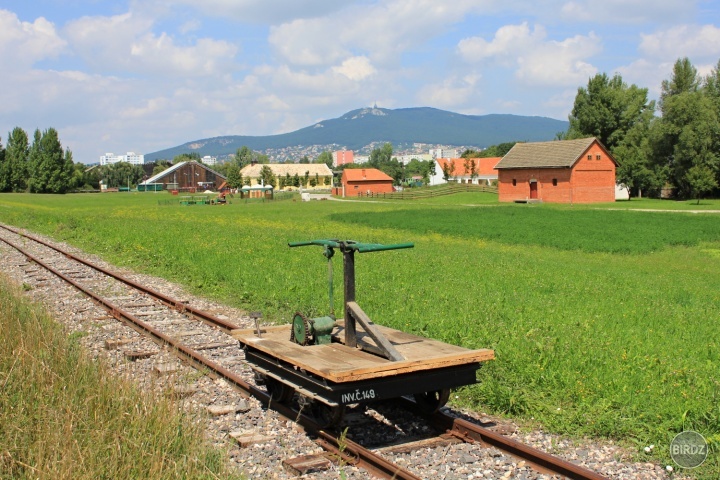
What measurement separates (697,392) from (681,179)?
235 ft

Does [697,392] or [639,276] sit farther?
[639,276]

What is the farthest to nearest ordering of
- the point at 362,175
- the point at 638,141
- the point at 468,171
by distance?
1. the point at 468,171
2. the point at 362,175
3. the point at 638,141

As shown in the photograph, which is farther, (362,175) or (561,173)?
(362,175)

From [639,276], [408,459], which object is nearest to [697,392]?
[408,459]

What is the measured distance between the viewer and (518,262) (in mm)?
21406

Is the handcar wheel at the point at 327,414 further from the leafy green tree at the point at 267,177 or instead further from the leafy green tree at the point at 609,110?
the leafy green tree at the point at 267,177

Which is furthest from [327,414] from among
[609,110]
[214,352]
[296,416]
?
[609,110]

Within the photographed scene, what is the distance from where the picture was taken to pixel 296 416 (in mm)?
7441

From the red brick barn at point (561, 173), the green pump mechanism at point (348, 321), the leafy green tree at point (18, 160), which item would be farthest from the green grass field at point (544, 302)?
the leafy green tree at point (18, 160)

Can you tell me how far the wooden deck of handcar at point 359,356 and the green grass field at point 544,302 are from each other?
101cm

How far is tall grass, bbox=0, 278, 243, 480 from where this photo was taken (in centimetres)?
509

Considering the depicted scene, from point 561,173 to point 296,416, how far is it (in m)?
63.8

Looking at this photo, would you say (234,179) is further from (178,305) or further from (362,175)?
(178,305)

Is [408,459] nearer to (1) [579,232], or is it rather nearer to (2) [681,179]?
(1) [579,232]
